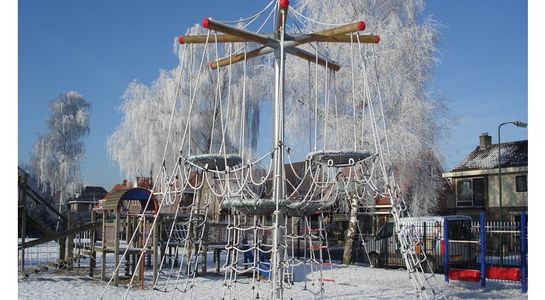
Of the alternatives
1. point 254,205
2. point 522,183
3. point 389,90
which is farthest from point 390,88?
point 522,183

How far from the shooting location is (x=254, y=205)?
6469mm

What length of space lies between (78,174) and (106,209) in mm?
20674

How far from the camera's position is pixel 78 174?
31.2 m

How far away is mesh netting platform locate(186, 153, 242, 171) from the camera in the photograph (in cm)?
693

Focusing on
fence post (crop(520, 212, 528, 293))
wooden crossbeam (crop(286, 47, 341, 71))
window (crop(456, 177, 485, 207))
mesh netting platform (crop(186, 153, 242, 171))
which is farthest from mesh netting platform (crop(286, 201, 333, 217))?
window (crop(456, 177, 485, 207))

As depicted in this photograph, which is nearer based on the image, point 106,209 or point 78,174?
point 106,209

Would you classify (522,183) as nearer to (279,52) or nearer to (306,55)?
(306,55)

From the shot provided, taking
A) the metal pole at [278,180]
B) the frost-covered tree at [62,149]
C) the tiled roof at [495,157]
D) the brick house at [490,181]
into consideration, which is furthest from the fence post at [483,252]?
the frost-covered tree at [62,149]

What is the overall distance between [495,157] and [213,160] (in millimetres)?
22322

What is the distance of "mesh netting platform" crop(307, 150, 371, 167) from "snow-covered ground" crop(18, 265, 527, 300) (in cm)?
258

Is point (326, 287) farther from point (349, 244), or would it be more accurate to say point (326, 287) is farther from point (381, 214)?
point (381, 214)

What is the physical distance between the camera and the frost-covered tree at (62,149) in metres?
30.1

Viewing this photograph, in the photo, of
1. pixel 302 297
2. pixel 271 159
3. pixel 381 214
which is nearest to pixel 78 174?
pixel 381 214

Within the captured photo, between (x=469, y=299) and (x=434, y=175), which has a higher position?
(x=434, y=175)
